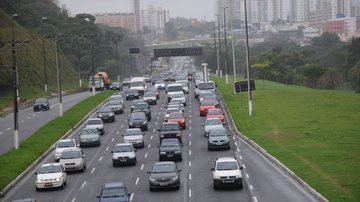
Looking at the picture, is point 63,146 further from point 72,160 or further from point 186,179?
point 186,179

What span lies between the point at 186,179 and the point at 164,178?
3.77m

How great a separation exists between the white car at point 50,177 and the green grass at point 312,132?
11.9 metres

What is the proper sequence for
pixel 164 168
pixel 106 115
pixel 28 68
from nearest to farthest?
pixel 164 168
pixel 106 115
pixel 28 68

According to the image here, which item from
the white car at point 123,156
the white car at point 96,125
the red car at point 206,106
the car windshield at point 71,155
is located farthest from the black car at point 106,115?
the car windshield at point 71,155

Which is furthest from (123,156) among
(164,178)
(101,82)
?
(101,82)

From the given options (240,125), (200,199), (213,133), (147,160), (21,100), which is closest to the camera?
(200,199)

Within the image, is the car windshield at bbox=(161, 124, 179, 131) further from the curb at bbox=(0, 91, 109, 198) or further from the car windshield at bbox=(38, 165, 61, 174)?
the car windshield at bbox=(38, 165, 61, 174)

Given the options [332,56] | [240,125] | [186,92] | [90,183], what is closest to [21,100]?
[186,92]

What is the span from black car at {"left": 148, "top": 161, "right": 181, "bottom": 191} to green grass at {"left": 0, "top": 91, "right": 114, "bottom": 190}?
8.20 m

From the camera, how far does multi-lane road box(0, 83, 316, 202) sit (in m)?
34.5

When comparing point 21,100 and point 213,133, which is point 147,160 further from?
point 21,100

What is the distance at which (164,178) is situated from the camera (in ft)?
119

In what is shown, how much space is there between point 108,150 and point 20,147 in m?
6.10

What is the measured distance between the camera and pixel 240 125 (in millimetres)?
62438
